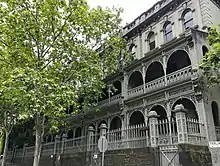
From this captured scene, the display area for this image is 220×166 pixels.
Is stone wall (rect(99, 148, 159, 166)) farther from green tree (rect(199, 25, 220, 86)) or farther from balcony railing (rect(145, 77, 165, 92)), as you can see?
balcony railing (rect(145, 77, 165, 92))

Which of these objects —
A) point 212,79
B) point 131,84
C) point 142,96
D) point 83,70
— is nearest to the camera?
point 212,79

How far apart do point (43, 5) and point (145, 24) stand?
9466 mm

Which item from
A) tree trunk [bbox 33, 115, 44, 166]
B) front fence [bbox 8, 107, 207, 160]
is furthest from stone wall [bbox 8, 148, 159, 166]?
tree trunk [bbox 33, 115, 44, 166]

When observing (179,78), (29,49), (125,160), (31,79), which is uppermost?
(29,49)

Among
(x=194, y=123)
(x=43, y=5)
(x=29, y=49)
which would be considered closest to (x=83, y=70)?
(x=29, y=49)

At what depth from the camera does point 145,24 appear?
19.6 metres

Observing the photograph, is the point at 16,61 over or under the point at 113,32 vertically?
under

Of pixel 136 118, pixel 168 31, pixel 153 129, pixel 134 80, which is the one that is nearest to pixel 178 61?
pixel 168 31

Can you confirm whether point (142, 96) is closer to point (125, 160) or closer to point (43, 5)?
point (125, 160)

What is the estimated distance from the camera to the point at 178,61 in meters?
16.6

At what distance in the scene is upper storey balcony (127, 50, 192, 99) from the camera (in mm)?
13773

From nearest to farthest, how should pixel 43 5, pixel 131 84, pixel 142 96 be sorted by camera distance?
1. pixel 43 5
2. pixel 142 96
3. pixel 131 84

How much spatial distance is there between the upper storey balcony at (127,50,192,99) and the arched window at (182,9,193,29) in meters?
2.14

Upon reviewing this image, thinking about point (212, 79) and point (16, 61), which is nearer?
point (212, 79)
